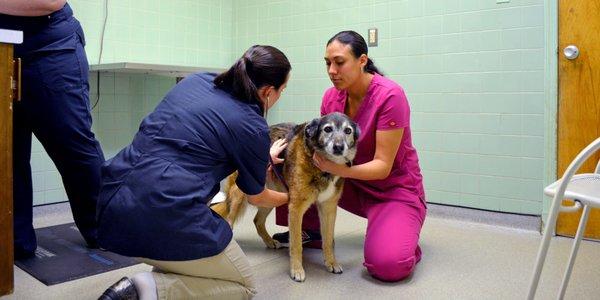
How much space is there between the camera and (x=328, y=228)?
2279 millimetres

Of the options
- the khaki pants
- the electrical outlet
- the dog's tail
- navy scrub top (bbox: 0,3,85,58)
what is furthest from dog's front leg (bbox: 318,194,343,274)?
the electrical outlet

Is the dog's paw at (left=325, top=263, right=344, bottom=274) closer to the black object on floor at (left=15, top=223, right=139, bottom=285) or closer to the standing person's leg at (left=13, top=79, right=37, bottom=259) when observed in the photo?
the black object on floor at (left=15, top=223, right=139, bottom=285)

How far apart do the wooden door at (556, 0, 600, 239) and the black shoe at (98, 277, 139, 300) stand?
2452 millimetres

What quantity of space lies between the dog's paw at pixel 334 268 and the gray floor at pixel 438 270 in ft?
0.10

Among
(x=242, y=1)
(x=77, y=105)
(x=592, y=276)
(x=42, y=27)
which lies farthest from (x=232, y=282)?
(x=242, y=1)

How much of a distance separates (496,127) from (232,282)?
2216 millimetres

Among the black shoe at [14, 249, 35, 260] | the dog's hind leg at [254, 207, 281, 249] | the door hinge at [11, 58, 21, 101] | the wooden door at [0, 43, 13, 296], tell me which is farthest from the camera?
the dog's hind leg at [254, 207, 281, 249]

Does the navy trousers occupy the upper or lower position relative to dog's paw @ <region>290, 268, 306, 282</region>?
upper

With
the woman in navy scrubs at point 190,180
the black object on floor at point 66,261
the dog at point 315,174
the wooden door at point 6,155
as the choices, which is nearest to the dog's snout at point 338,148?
the dog at point 315,174

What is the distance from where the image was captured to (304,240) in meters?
2.56

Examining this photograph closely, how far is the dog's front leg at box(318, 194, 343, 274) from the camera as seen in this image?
7.31ft

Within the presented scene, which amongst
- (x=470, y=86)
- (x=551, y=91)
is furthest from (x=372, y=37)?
(x=551, y=91)

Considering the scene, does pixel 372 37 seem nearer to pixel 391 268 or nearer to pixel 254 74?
pixel 391 268

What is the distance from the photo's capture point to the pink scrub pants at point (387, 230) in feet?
6.82
